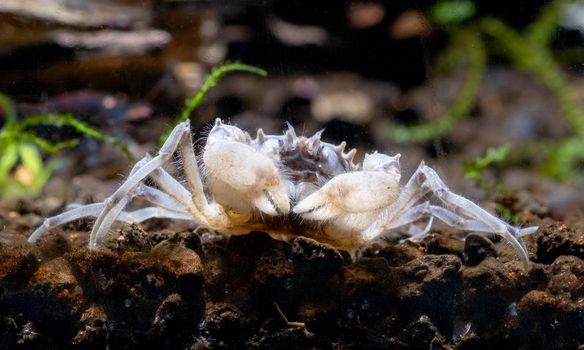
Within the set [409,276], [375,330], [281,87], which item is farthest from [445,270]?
[281,87]

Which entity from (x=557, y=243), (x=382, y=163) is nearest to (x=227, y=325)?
(x=382, y=163)

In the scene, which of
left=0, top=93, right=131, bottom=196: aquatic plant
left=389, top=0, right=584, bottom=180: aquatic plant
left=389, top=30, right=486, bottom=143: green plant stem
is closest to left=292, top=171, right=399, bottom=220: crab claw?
left=389, top=0, right=584, bottom=180: aquatic plant

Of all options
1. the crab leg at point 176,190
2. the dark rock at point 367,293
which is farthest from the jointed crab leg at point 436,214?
the crab leg at point 176,190

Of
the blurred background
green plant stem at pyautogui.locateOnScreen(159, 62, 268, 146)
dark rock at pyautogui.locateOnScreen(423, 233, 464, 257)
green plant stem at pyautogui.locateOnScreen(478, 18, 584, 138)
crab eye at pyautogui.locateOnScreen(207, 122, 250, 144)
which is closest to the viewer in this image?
crab eye at pyautogui.locateOnScreen(207, 122, 250, 144)

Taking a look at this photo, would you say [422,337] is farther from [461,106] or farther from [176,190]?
[461,106]

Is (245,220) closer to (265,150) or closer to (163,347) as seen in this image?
(265,150)

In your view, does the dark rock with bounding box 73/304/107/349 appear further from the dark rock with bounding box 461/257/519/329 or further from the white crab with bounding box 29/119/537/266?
the dark rock with bounding box 461/257/519/329

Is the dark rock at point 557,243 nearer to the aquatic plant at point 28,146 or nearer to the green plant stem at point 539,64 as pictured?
the green plant stem at point 539,64
